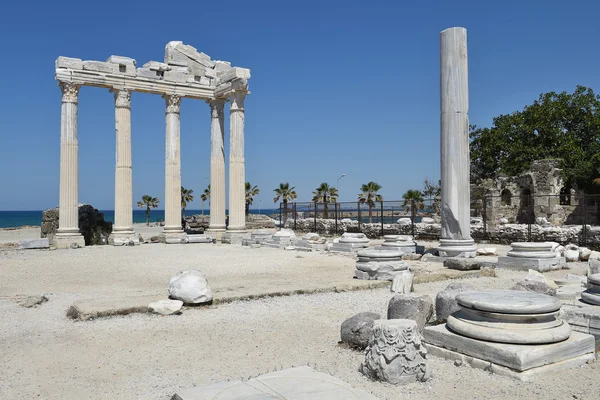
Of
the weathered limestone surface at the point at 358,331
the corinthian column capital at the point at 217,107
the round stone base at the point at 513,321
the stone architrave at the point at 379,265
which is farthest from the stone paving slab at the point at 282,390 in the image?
the corinthian column capital at the point at 217,107

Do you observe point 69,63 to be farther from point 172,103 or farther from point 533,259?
point 533,259

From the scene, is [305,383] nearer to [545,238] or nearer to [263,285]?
[263,285]

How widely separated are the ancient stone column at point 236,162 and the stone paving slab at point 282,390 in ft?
70.0

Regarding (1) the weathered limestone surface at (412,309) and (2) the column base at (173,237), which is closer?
(1) the weathered limestone surface at (412,309)

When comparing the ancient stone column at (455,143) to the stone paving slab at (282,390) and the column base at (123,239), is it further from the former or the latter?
the column base at (123,239)

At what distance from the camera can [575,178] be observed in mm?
39469

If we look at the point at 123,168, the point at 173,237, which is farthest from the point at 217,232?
the point at 123,168

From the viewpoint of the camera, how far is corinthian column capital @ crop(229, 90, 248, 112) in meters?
25.6

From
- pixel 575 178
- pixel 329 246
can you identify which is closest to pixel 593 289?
pixel 329 246

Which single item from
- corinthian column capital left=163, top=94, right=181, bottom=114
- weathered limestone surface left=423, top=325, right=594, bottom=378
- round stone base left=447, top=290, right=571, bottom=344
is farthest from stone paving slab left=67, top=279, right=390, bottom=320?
corinthian column capital left=163, top=94, right=181, bottom=114

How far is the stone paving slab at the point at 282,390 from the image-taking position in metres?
4.46

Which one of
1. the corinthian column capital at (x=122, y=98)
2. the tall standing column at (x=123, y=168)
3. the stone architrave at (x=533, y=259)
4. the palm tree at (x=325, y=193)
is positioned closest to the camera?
the stone architrave at (x=533, y=259)

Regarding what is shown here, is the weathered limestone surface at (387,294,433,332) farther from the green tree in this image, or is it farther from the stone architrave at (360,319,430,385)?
the green tree

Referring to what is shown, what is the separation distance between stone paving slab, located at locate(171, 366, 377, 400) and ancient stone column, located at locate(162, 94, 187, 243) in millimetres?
21344
